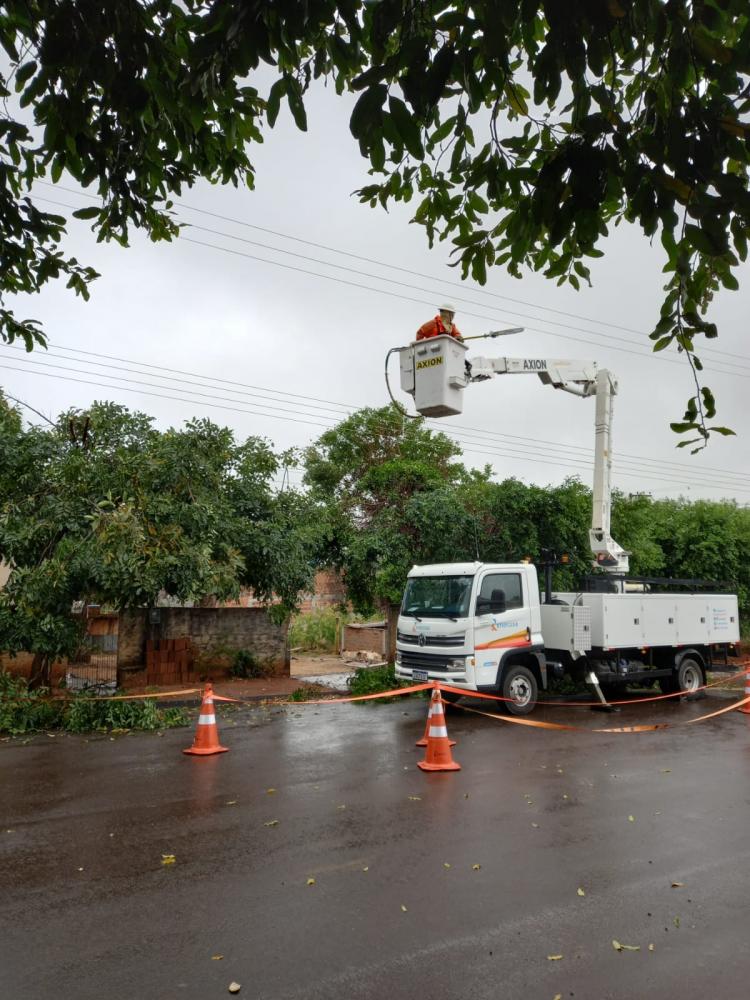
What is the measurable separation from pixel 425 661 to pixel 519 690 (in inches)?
67.2

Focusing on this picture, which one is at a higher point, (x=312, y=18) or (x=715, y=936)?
(x=312, y=18)

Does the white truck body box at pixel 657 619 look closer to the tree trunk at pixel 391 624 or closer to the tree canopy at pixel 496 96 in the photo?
the tree trunk at pixel 391 624

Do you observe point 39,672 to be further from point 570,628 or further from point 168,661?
point 570,628

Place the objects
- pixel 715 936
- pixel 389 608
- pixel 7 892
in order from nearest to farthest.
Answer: pixel 715 936 < pixel 7 892 < pixel 389 608

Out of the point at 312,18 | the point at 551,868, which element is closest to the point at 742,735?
the point at 551,868

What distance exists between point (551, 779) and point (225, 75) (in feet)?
25.1

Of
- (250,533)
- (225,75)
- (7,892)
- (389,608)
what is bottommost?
(7,892)

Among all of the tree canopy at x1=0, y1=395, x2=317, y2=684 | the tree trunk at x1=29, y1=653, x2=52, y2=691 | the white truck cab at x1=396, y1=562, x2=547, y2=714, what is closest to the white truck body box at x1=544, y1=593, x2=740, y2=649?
the white truck cab at x1=396, y1=562, x2=547, y2=714

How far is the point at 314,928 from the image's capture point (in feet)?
15.3

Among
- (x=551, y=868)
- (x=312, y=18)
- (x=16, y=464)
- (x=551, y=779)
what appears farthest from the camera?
(x=16, y=464)

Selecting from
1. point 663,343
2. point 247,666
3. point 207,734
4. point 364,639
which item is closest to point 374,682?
point 247,666

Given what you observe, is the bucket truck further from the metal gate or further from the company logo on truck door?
the metal gate

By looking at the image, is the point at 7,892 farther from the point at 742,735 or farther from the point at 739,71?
the point at 742,735

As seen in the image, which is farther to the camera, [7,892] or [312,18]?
[7,892]
